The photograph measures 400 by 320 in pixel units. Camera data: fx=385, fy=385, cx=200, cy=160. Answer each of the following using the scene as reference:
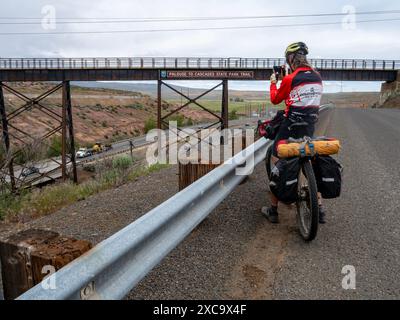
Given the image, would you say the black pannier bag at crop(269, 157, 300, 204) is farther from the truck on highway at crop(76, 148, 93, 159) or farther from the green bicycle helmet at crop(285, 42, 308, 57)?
the truck on highway at crop(76, 148, 93, 159)

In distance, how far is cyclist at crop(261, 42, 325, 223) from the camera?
151 inches

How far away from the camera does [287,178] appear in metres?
3.47

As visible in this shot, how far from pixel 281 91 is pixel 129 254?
8.13 feet

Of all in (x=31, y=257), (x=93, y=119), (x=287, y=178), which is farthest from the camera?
(x=93, y=119)

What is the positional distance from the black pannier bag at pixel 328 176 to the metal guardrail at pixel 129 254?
1.07 meters

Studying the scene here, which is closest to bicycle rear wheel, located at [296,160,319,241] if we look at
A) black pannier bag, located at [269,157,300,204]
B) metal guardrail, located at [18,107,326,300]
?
black pannier bag, located at [269,157,300,204]

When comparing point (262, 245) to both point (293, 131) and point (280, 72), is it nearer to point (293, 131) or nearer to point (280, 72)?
point (293, 131)

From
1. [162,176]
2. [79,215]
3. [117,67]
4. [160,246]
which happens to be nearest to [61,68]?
[117,67]

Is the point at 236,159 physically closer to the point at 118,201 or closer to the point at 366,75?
the point at 118,201

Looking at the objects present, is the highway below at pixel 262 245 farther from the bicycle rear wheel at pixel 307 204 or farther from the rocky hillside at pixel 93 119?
the rocky hillside at pixel 93 119

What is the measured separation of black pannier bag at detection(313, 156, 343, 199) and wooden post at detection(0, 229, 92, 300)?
2.29 m

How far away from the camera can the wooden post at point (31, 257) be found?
1.95 meters

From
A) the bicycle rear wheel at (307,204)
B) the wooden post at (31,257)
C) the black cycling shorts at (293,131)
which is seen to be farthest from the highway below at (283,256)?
the black cycling shorts at (293,131)

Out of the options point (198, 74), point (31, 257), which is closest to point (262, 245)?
point (31, 257)
